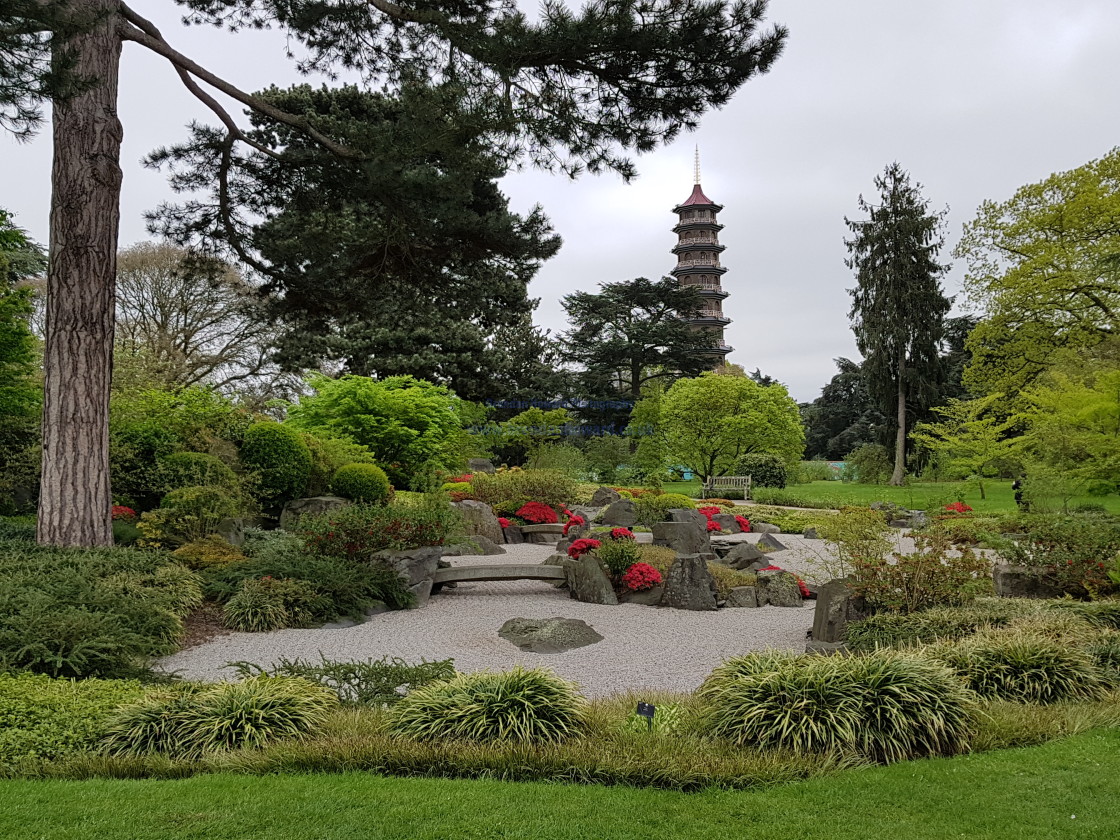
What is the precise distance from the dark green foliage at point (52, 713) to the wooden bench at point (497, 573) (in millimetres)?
4994

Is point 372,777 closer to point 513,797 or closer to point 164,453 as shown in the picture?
point 513,797

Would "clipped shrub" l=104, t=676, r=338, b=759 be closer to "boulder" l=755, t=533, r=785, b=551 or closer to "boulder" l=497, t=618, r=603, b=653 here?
"boulder" l=497, t=618, r=603, b=653

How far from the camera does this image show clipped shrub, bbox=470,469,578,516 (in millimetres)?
16766

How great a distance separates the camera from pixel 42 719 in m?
4.42

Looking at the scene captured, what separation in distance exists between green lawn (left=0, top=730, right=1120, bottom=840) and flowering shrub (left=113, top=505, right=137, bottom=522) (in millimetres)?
8371

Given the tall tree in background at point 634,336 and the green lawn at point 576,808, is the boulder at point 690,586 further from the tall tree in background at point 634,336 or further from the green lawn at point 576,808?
the tall tree in background at point 634,336

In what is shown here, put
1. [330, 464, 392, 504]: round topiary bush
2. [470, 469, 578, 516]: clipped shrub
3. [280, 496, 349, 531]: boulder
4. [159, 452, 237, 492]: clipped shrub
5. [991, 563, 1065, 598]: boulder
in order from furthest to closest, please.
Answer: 1. [470, 469, 578, 516]: clipped shrub
2. [330, 464, 392, 504]: round topiary bush
3. [280, 496, 349, 531]: boulder
4. [159, 452, 237, 492]: clipped shrub
5. [991, 563, 1065, 598]: boulder

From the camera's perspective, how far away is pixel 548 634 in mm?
7430

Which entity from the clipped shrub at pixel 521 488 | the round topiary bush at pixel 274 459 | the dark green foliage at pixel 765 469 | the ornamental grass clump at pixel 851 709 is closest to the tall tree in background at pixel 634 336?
the dark green foliage at pixel 765 469

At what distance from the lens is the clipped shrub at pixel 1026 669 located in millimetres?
4902

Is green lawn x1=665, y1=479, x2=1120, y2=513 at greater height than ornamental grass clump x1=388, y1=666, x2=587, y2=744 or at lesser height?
greater

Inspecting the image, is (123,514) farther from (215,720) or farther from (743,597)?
(743,597)

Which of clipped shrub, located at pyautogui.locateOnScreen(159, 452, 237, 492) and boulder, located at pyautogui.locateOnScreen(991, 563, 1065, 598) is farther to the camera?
clipped shrub, located at pyautogui.locateOnScreen(159, 452, 237, 492)

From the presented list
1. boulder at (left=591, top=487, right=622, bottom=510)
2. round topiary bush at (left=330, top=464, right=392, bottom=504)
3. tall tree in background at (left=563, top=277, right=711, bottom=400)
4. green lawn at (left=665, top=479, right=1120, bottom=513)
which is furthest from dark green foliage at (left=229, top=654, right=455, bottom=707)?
tall tree in background at (left=563, top=277, right=711, bottom=400)
